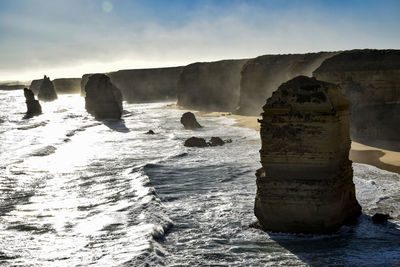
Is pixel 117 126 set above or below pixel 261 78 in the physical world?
below

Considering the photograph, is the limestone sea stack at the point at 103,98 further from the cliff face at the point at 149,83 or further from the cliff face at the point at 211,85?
the cliff face at the point at 149,83

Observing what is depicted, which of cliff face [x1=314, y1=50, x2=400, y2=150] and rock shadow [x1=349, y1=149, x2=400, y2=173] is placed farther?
cliff face [x1=314, y1=50, x2=400, y2=150]

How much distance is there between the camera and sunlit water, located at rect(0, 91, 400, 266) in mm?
7918

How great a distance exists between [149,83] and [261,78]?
64.4 m

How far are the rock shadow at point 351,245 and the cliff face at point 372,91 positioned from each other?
594 inches

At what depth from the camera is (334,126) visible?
863cm

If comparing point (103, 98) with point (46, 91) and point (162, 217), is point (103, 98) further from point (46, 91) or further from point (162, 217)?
point (46, 91)

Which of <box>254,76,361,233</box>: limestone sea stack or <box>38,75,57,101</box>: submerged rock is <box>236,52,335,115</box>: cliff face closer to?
<box>254,76,361,233</box>: limestone sea stack

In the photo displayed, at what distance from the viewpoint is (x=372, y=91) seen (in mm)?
25328

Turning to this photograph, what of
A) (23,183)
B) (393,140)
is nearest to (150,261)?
(23,183)

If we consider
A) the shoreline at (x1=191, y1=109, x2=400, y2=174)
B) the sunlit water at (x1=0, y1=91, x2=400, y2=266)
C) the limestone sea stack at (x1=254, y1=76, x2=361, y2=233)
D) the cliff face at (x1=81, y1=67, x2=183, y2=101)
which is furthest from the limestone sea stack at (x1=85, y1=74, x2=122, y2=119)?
the cliff face at (x1=81, y1=67, x2=183, y2=101)

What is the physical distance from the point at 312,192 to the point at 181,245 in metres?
2.79

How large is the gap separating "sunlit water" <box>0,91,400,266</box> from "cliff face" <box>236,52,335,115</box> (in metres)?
28.0

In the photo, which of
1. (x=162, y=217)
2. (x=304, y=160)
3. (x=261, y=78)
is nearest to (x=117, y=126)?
(x=261, y=78)
